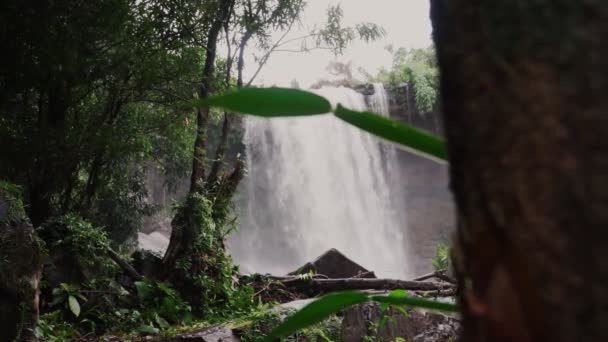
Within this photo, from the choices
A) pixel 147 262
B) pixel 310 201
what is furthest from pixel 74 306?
pixel 310 201

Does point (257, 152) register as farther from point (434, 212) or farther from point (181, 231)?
point (181, 231)

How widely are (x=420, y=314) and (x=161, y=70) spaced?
4328 millimetres

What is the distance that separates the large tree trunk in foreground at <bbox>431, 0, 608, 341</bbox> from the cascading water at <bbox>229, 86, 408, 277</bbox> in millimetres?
17022

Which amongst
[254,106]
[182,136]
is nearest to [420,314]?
[254,106]

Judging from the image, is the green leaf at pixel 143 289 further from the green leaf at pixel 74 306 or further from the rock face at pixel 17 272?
the rock face at pixel 17 272

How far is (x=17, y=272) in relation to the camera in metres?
4.19

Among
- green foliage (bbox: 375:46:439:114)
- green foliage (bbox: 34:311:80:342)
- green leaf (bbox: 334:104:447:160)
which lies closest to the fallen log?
green foliage (bbox: 34:311:80:342)

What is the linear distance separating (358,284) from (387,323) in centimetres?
244

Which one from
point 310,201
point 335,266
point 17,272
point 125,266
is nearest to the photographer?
point 17,272

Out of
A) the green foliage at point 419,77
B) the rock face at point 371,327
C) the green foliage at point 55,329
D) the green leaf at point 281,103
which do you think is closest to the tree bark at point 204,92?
the green foliage at point 55,329

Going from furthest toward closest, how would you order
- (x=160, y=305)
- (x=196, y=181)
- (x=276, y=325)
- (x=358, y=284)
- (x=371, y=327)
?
1. (x=196, y=181)
2. (x=358, y=284)
3. (x=160, y=305)
4. (x=276, y=325)
5. (x=371, y=327)

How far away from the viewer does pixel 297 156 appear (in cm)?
1794

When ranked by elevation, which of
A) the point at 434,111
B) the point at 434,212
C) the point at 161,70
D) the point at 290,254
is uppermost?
the point at 434,111

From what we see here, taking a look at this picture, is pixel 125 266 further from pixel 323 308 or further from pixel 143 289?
pixel 323 308
